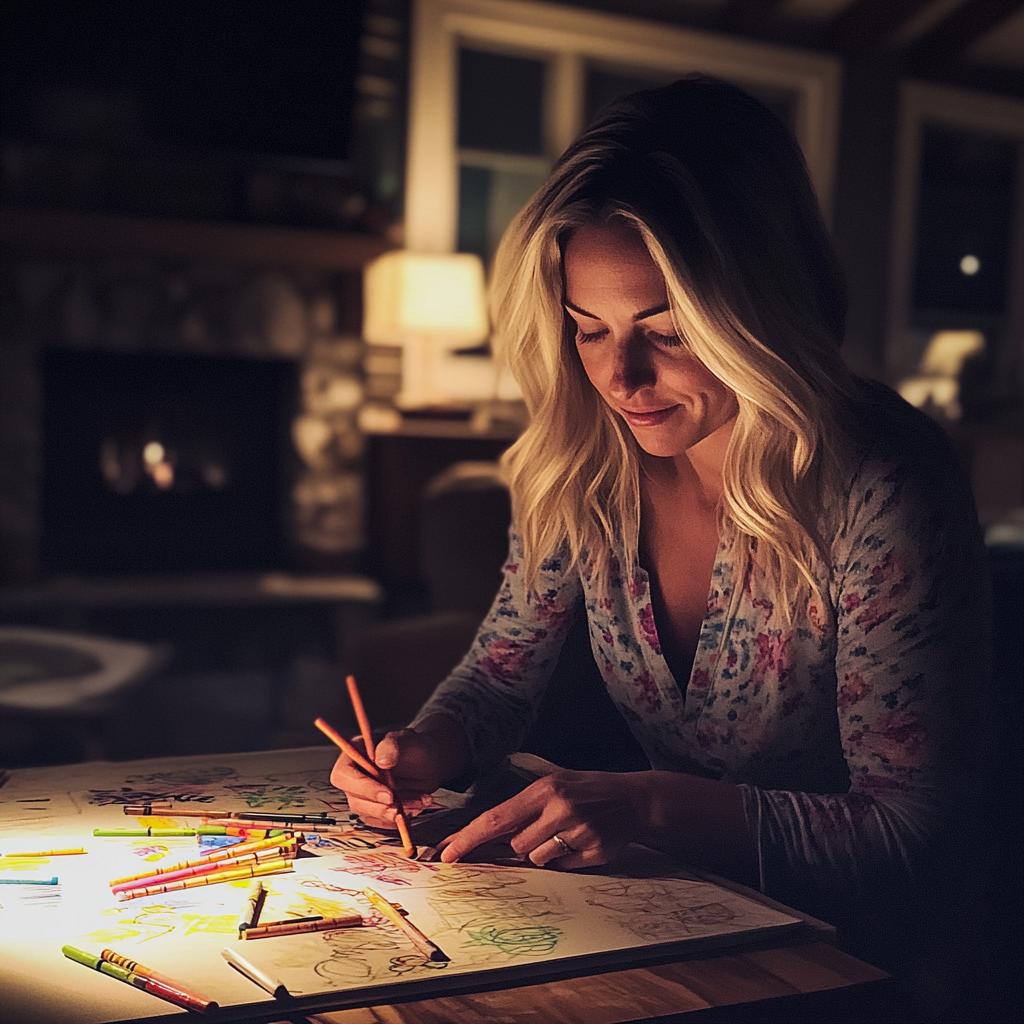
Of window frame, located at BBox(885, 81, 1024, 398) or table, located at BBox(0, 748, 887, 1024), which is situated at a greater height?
window frame, located at BBox(885, 81, 1024, 398)

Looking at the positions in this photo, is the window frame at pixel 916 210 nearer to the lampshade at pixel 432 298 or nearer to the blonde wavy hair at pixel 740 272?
the lampshade at pixel 432 298

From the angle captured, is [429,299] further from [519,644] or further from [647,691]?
[647,691]

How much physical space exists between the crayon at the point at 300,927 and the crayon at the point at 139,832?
203mm

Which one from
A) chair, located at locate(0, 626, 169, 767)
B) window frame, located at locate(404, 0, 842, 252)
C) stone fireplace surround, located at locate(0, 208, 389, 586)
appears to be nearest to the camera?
chair, located at locate(0, 626, 169, 767)

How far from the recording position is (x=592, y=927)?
0.72m

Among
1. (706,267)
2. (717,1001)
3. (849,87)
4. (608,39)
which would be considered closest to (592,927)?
(717,1001)

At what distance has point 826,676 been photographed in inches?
42.1

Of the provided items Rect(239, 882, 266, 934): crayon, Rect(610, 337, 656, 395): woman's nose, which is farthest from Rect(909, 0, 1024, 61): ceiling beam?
Rect(239, 882, 266, 934): crayon

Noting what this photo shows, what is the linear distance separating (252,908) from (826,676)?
0.57m

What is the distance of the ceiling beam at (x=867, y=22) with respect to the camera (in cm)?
551

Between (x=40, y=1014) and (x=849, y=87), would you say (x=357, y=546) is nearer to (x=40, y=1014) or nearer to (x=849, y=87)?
(x=849, y=87)

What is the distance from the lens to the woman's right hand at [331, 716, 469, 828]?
0.93 metres

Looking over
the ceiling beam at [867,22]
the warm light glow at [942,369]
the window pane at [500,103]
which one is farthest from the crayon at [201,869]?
the warm light glow at [942,369]

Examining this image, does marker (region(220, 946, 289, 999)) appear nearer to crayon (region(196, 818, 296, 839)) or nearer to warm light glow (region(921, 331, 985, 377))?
crayon (region(196, 818, 296, 839))
